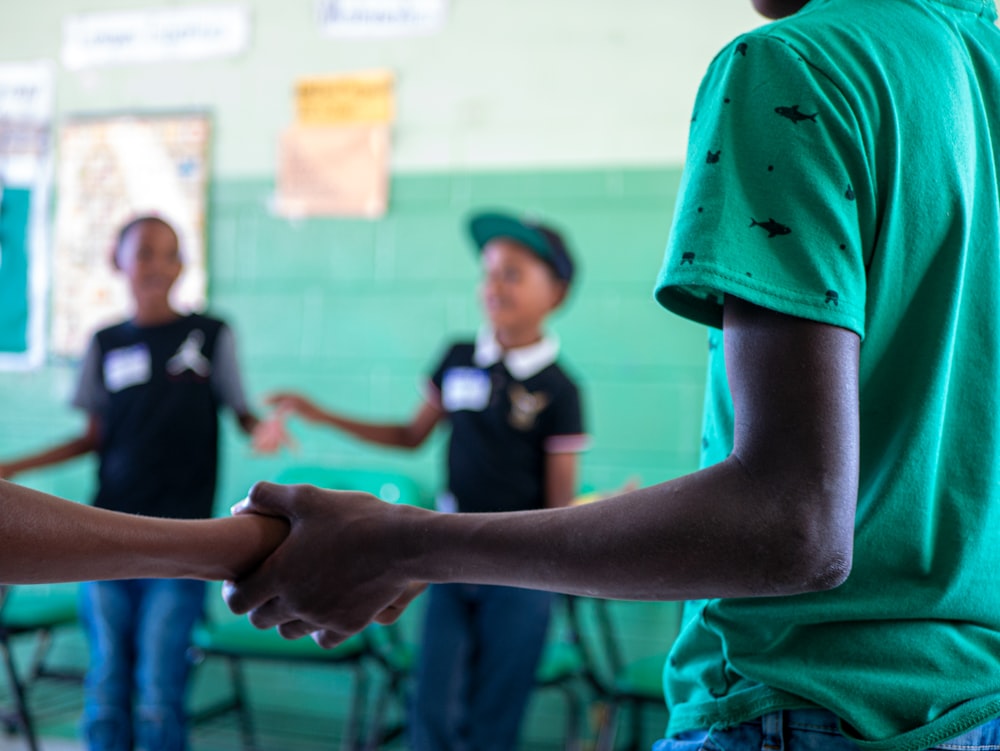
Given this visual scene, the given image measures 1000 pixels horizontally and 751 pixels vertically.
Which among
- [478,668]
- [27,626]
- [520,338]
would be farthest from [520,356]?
[27,626]

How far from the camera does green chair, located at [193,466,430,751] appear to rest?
10.2 ft

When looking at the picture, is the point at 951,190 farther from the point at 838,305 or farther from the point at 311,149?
the point at 311,149

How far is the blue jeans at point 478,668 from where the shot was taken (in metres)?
2.79

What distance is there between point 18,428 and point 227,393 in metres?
1.27

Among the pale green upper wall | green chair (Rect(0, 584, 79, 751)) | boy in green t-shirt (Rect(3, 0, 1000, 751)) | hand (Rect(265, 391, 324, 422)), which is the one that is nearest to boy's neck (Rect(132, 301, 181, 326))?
hand (Rect(265, 391, 324, 422))

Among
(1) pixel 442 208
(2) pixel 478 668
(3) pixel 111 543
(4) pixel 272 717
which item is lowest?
(4) pixel 272 717

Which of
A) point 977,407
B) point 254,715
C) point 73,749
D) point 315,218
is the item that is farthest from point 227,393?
point 977,407

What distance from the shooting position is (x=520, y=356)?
307cm

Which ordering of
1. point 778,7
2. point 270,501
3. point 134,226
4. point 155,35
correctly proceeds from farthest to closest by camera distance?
point 155,35 → point 134,226 → point 270,501 → point 778,7

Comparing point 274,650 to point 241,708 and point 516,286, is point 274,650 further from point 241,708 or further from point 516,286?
point 516,286

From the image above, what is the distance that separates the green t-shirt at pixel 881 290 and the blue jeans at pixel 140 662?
249 cm

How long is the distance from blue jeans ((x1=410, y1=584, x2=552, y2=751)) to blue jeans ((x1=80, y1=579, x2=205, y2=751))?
27.6 inches

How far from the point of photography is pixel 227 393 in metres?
3.26

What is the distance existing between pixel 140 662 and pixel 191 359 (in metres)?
0.91
